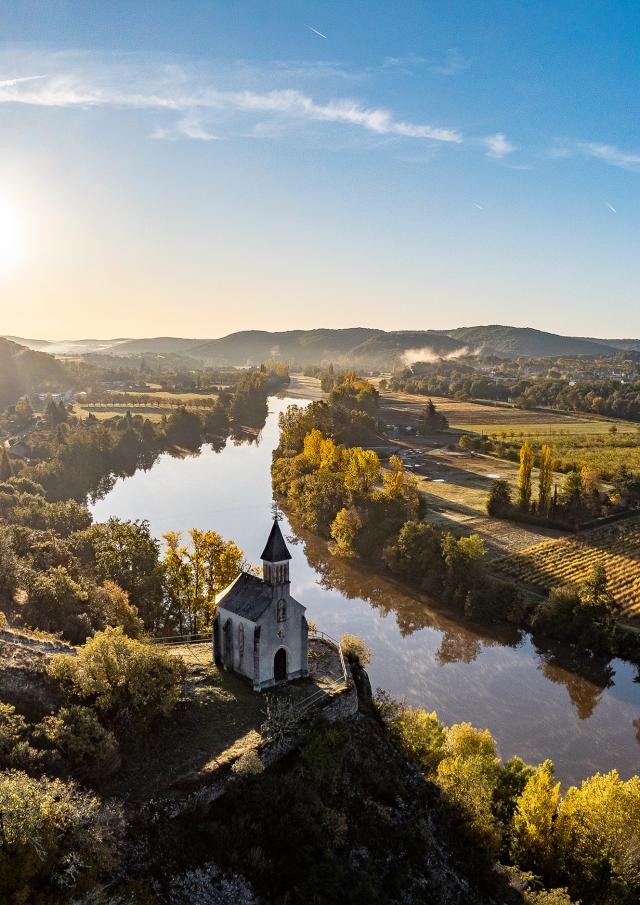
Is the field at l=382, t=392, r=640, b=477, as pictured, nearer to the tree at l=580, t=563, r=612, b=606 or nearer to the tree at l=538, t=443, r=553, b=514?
the tree at l=538, t=443, r=553, b=514

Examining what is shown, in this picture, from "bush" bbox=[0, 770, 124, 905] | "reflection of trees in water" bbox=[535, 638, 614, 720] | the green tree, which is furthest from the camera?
"reflection of trees in water" bbox=[535, 638, 614, 720]

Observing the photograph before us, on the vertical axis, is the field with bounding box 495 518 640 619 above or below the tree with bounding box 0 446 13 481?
below

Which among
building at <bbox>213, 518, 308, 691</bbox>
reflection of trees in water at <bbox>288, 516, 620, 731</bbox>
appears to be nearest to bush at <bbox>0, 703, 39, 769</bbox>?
building at <bbox>213, 518, 308, 691</bbox>

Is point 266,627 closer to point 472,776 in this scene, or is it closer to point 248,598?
point 248,598

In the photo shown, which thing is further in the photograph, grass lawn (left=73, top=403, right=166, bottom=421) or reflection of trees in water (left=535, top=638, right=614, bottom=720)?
grass lawn (left=73, top=403, right=166, bottom=421)

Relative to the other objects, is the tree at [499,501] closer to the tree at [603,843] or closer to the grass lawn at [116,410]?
the tree at [603,843]

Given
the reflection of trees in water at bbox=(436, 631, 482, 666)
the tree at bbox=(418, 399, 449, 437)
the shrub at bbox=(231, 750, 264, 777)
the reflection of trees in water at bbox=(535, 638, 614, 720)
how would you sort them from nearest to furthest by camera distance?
1. the shrub at bbox=(231, 750, 264, 777)
2. the reflection of trees in water at bbox=(535, 638, 614, 720)
3. the reflection of trees in water at bbox=(436, 631, 482, 666)
4. the tree at bbox=(418, 399, 449, 437)

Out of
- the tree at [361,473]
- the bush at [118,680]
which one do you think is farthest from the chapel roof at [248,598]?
the tree at [361,473]
